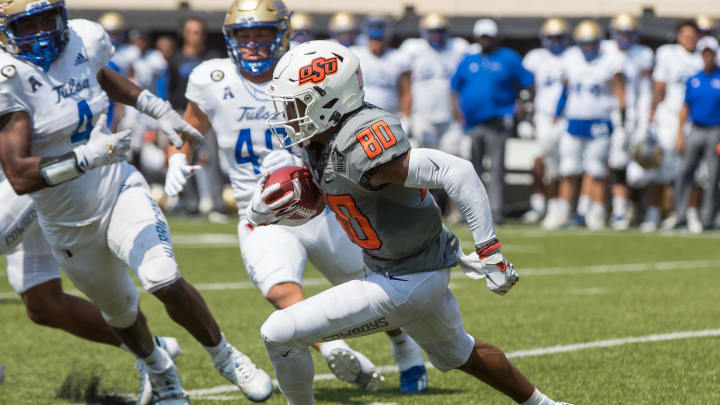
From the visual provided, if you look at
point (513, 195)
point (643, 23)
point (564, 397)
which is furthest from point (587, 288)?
point (643, 23)

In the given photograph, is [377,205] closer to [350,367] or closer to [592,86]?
[350,367]

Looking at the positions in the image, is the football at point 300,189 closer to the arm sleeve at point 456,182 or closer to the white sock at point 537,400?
the arm sleeve at point 456,182

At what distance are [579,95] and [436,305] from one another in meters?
8.19

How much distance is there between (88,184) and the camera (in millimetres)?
4793

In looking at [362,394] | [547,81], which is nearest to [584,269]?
[547,81]

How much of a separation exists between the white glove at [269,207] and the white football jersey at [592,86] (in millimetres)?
8165

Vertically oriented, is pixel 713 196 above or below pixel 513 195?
above

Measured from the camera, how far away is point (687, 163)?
37.8 feet

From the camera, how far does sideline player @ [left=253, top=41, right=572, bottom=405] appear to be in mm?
3756

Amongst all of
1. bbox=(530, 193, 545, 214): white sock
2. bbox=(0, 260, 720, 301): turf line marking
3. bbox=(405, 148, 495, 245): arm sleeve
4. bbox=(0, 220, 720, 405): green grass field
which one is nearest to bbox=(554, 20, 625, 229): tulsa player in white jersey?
bbox=(530, 193, 545, 214): white sock

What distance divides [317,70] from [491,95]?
8.22 m

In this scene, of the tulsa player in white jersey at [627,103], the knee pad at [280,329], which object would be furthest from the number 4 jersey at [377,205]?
the tulsa player in white jersey at [627,103]

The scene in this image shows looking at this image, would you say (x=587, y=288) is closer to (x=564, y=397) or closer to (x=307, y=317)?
Answer: (x=564, y=397)

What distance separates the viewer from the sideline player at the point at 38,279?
527cm
